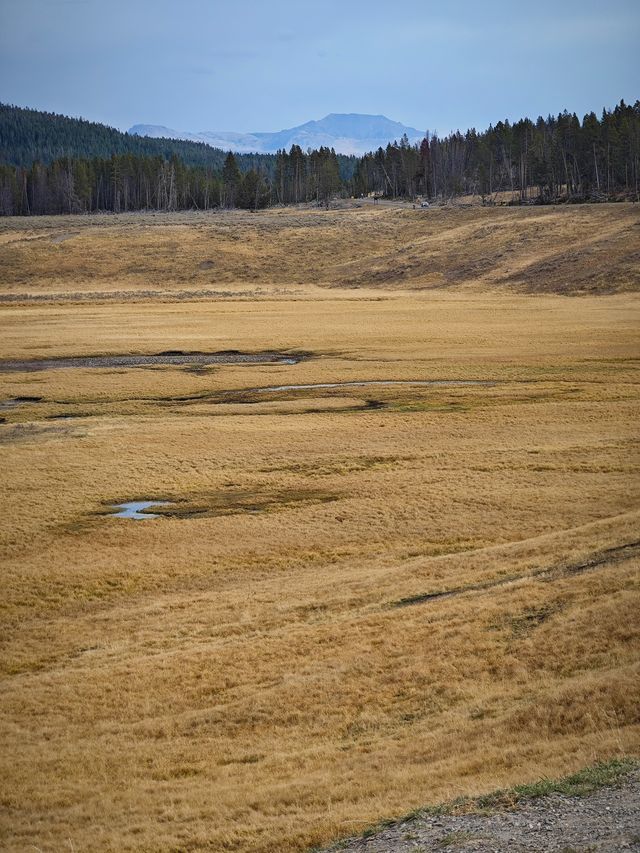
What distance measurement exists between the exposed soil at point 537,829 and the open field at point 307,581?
124cm

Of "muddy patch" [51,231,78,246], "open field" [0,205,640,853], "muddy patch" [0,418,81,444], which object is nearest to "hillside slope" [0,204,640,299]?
"muddy patch" [51,231,78,246]

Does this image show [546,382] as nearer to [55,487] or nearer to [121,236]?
[55,487]

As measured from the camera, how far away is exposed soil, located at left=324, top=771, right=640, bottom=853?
35.1 ft

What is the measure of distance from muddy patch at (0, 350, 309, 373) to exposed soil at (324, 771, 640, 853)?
50563 mm

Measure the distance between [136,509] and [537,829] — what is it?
948 inches

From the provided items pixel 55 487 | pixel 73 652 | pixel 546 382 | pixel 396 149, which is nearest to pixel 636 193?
pixel 396 149

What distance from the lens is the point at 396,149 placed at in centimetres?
17425

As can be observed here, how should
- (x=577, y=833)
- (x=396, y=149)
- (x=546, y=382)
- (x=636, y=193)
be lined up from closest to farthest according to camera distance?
(x=577, y=833)
(x=546, y=382)
(x=636, y=193)
(x=396, y=149)

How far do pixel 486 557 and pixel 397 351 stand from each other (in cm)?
3983

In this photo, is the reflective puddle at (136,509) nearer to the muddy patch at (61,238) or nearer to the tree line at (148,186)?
the muddy patch at (61,238)

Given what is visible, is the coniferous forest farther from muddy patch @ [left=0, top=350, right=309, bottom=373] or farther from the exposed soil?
the exposed soil

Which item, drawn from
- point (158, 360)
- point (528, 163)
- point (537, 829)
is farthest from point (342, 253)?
point (537, 829)

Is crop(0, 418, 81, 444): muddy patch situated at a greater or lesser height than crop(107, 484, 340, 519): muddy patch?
greater

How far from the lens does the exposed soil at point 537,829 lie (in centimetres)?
1069
